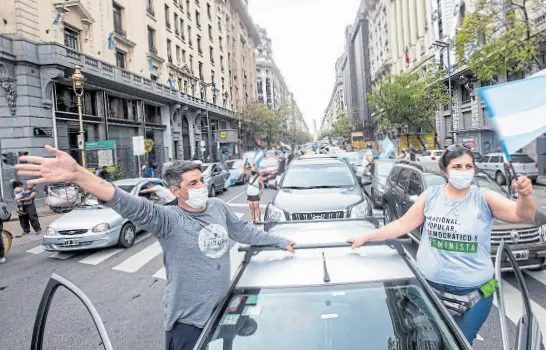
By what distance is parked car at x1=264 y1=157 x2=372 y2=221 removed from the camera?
706cm

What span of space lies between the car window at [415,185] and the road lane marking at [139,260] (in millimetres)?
5427

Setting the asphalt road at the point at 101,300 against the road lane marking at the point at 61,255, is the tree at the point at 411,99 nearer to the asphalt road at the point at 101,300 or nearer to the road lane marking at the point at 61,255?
the asphalt road at the point at 101,300

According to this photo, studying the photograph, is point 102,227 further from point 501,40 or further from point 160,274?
point 501,40

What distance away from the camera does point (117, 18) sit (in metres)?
28.2

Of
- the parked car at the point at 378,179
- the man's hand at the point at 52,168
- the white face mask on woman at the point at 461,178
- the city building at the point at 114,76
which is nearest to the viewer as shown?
the man's hand at the point at 52,168

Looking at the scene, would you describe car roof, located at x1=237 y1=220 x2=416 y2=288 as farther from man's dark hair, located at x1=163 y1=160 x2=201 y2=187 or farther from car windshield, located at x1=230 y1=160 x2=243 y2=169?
car windshield, located at x1=230 y1=160 x2=243 y2=169

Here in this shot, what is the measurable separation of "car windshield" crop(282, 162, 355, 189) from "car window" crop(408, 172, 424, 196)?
1.14 metres

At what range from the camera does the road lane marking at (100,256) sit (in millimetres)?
8164

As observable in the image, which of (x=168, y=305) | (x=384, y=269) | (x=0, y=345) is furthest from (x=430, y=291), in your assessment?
(x=0, y=345)

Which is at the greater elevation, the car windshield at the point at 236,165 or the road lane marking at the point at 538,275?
the car windshield at the point at 236,165

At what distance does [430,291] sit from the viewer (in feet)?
7.73

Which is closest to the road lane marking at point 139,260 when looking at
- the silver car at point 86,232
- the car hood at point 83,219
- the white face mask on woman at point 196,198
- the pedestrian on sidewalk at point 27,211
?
the silver car at point 86,232

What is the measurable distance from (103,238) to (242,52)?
215 ft

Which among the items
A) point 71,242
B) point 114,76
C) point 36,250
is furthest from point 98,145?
point 71,242
